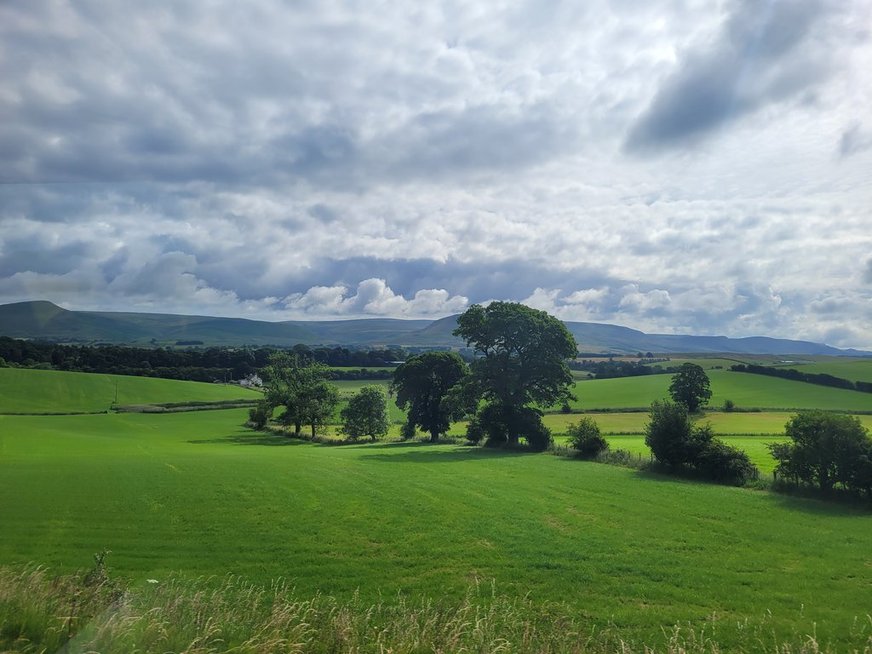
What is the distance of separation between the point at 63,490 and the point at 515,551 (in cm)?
2190

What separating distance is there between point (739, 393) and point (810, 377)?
20.0m

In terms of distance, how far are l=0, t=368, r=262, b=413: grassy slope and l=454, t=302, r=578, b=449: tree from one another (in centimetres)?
7348

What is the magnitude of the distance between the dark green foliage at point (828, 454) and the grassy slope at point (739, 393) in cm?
5463

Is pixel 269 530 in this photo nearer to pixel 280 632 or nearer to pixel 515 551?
pixel 515 551

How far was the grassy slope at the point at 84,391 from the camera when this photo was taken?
90.3 meters

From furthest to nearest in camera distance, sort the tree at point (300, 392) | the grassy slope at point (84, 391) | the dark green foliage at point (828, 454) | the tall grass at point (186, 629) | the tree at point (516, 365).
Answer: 1. the grassy slope at point (84, 391)
2. the tree at point (300, 392)
3. the tree at point (516, 365)
4. the dark green foliage at point (828, 454)
5. the tall grass at point (186, 629)

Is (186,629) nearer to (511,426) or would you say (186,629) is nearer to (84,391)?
(511,426)

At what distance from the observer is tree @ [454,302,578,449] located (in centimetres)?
5144

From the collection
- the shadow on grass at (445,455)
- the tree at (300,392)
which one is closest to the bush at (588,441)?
the shadow on grass at (445,455)

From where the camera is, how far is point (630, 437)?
63.6 m

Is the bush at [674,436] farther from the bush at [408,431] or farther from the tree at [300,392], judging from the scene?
the tree at [300,392]

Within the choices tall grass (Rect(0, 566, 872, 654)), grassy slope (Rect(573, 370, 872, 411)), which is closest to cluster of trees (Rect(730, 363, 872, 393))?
grassy slope (Rect(573, 370, 872, 411))

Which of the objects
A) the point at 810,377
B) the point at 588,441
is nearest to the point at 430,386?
the point at 588,441

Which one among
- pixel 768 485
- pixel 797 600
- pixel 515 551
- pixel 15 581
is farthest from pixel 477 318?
pixel 15 581
